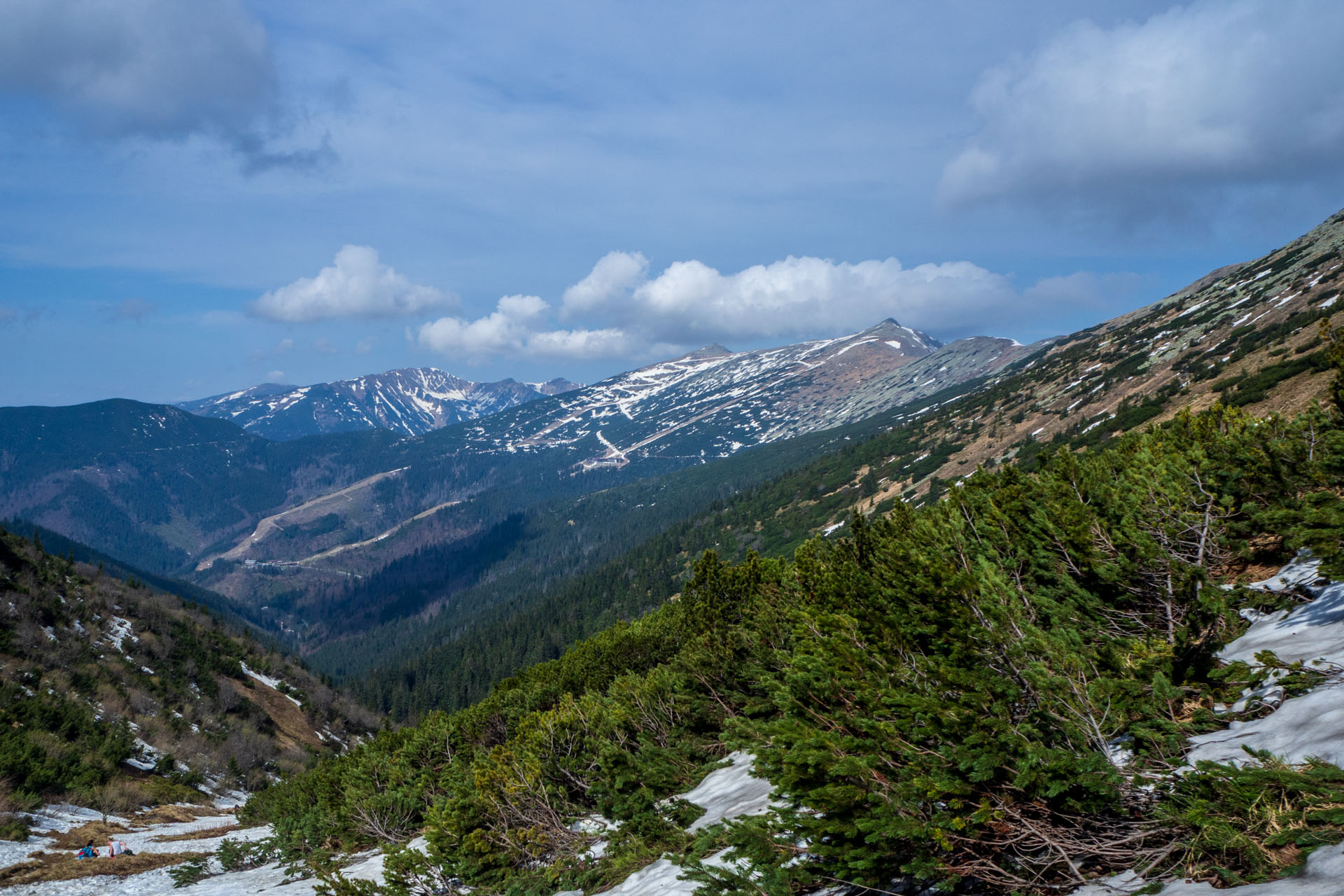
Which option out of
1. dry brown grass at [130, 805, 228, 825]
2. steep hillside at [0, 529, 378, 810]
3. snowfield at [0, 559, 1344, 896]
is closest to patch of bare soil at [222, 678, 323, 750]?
steep hillside at [0, 529, 378, 810]

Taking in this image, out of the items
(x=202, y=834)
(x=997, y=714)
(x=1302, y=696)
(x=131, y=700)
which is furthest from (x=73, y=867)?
(x=131, y=700)

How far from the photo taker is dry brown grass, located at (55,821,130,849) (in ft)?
87.7

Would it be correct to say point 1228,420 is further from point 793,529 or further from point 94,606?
point 793,529

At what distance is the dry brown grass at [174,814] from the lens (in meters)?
35.6

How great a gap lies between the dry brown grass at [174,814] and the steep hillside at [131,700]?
140 centimetres

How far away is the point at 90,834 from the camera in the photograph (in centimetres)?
2853

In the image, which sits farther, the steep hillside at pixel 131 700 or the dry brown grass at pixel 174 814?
the steep hillside at pixel 131 700

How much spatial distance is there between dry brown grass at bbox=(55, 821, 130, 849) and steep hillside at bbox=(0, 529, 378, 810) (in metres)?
2.82

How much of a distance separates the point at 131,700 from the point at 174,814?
2622cm

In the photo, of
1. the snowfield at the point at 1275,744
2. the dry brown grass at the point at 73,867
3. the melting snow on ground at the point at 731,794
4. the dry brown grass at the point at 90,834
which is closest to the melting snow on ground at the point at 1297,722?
the snowfield at the point at 1275,744

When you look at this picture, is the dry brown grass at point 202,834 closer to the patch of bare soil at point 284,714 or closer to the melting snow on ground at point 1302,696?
the patch of bare soil at point 284,714

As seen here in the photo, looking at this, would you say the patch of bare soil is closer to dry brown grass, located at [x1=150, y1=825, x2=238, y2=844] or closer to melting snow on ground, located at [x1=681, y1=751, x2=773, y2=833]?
dry brown grass, located at [x1=150, y1=825, x2=238, y2=844]

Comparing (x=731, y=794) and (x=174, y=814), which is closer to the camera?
(x=731, y=794)

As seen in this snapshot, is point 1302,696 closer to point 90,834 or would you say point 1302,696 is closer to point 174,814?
point 90,834
